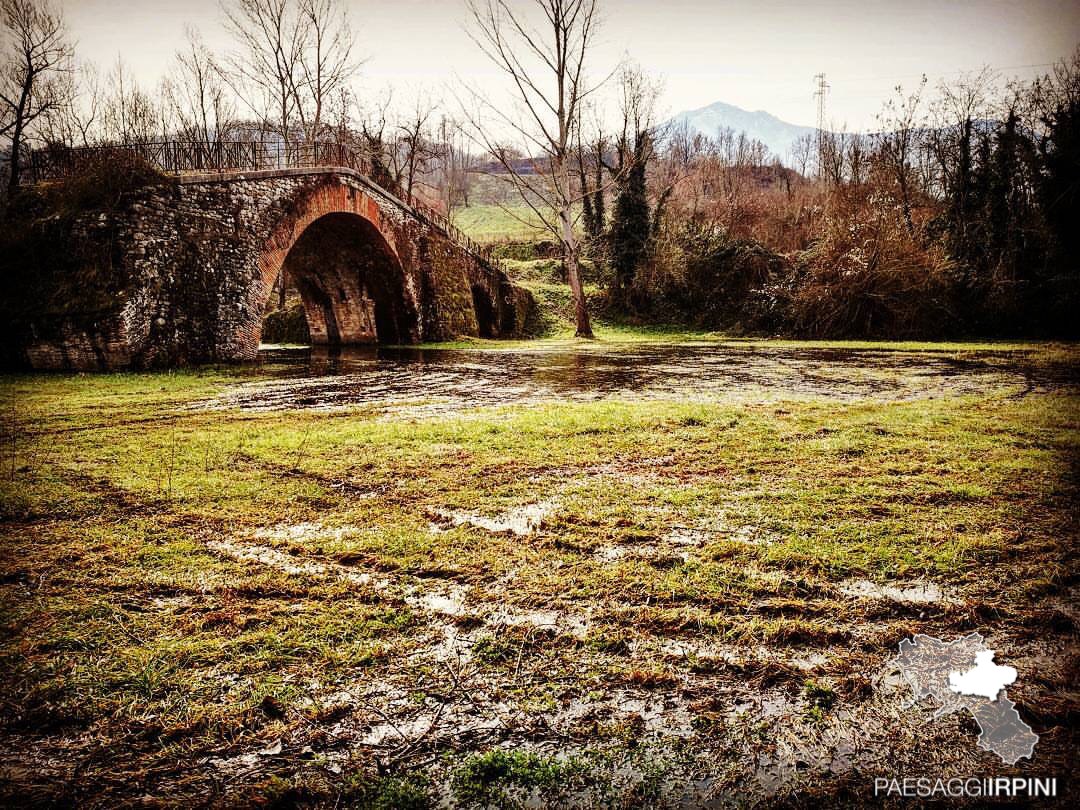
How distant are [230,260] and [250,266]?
1.82 feet

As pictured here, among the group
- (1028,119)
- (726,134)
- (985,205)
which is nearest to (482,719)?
(1028,119)

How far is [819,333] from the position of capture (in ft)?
72.1

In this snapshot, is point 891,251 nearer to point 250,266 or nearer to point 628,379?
point 628,379

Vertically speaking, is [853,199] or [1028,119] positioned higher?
[1028,119]

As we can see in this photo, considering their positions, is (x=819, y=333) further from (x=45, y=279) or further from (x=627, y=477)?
(x=45, y=279)

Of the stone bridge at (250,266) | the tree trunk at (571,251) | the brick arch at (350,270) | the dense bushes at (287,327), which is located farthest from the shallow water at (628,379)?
the dense bushes at (287,327)

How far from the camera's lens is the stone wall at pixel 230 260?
12602 millimetres

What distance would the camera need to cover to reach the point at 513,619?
231cm

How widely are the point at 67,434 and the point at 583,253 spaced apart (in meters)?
35.9

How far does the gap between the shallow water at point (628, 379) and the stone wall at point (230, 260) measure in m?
1.77

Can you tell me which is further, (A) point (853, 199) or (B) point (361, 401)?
(A) point (853, 199)

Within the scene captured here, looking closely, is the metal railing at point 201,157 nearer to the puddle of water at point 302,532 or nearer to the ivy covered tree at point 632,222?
the puddle of water at point 302,532

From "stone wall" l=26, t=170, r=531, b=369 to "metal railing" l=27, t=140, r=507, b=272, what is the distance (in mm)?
773

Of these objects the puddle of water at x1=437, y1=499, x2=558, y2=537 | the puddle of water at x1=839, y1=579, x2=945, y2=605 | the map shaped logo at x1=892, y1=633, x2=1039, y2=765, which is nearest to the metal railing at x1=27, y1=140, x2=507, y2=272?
the puddle of water at x1=437, y1=499, x2=558, y2=537
